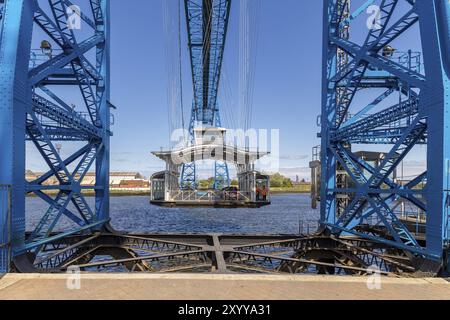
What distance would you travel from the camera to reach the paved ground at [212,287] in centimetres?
540

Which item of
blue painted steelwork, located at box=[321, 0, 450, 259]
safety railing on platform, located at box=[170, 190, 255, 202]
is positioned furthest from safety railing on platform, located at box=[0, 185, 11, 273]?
safety railing on platform, located at box=[170, 190, 255, 202]

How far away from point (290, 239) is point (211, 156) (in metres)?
28.0

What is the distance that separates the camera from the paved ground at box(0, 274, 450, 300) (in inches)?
213

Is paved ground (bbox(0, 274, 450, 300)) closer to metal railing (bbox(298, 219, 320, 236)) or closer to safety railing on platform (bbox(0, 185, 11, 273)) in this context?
safety railing on platform (bbox(0, 185, 11, 273))

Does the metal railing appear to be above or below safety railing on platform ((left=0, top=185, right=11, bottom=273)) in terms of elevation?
below

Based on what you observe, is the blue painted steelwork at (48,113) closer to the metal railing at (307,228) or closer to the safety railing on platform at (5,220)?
the safety railing on platform at (5,220)

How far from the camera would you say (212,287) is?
5.83m

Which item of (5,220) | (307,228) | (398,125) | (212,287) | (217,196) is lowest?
(307,228)

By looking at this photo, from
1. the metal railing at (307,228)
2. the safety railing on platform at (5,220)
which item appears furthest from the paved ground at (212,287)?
the metal railing at (307,228)

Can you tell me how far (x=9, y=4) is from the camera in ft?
25.6

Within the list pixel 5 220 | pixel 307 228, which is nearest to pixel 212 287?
pixel 5 220

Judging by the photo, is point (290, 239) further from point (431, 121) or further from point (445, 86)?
point (445, 86)

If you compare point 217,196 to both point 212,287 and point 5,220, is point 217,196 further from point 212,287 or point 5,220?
point 212,287

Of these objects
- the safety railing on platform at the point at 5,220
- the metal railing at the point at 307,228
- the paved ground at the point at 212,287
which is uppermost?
the safety railing on platform at the point at 5,220
